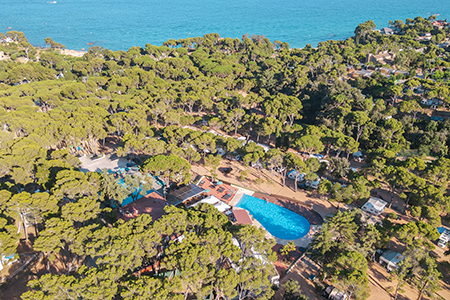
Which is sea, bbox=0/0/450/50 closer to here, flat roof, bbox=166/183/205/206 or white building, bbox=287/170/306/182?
white building, bbox=287/170/306/182

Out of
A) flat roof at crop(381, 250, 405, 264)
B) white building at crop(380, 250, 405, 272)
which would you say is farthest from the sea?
white building at crop(380, 250, 405, 272)

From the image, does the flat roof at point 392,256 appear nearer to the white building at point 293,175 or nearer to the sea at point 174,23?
the white building at point 293,175

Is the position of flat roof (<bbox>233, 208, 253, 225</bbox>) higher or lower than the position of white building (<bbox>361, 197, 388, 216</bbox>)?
lower

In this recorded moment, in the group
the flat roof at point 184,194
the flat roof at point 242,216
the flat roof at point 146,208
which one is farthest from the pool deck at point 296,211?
the flat roof at point 146,208

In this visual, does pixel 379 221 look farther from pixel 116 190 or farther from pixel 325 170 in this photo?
pixel 116 190

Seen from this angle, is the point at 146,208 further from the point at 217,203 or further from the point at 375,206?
the point at 375,206

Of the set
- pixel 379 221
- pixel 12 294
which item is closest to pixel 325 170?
pixel 379 221
